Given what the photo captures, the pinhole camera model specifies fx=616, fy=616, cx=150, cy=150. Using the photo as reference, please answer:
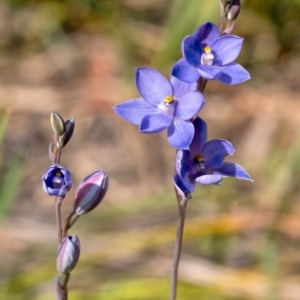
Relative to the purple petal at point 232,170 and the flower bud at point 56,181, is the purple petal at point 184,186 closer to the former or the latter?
the purple petal at point 232,170

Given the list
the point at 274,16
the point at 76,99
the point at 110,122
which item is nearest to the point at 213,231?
the point at 110,122

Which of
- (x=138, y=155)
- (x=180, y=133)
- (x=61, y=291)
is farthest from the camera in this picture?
(x=138, y=155)

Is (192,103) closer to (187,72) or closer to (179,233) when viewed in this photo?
(187,72)

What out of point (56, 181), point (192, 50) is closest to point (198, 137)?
point (192, 50)

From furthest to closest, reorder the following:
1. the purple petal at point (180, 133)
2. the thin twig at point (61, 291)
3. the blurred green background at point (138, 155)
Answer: the blurred green background at point (138, 155)
the thin twig at point (61, 291)
the purple petal at point (180, 133)

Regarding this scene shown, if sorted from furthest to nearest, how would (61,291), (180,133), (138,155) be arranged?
(138,155) < (61,291) < (180,133)

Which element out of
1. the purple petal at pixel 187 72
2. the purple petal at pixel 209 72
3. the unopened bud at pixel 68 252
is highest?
the purple petal at pixel 209 72

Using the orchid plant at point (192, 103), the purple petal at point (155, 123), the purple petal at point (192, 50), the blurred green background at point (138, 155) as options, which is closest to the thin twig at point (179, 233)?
the orchid plant at point (192, 103)
